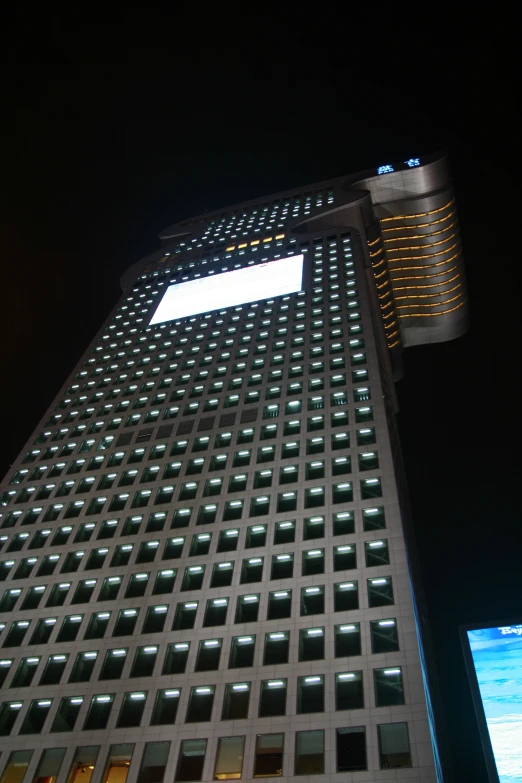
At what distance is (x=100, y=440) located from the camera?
54.1 meters

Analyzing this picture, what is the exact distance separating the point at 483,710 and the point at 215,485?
68.6 ft

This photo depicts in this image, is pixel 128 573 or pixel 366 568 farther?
pixel 128 573

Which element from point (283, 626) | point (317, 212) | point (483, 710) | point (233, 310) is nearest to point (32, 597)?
point (283, 626)

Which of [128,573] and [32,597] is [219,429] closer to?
[128,573]

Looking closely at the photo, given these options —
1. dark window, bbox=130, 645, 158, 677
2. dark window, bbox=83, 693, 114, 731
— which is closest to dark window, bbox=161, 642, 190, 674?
dark window, bbox=130, 645, 158, 677

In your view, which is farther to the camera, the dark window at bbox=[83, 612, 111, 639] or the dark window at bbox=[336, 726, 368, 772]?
the dark window at bbox=[83, 612, 111, 639]

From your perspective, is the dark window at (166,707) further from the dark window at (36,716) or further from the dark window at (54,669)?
the dark window at (54,669)

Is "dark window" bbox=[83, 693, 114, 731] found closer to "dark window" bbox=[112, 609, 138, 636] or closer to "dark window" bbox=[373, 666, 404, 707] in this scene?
"dark window" bbox=[112, 609, 138, 636]

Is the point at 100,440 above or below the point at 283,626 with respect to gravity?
above

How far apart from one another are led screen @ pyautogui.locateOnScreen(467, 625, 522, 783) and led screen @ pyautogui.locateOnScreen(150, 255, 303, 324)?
1636 inches

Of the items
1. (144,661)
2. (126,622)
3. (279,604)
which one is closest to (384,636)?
(279,604)

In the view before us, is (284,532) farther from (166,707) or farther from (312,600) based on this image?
(166,707)

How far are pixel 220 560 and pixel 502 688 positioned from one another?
56.3ft

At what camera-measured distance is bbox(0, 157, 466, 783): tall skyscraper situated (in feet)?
91.5
